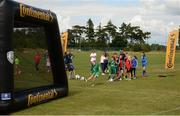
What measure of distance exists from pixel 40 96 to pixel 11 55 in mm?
2382

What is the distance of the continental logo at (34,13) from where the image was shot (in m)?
13.3

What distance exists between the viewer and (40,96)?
14.3m

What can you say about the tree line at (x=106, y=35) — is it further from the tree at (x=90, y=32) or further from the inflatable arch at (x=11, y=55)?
the inflatable arch at (x=11, y=55)

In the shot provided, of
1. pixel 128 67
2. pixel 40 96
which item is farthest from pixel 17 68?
pixel 128 67

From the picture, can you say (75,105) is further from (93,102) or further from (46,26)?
(46,26)

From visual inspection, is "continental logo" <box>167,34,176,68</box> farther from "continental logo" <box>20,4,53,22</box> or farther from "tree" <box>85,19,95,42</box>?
"tree" <box>85,19,95,42</box>

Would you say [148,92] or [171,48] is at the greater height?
[171,48]

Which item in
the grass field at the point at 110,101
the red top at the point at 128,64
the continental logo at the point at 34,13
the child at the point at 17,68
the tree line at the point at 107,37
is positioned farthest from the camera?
the tree line at the point at 107,37

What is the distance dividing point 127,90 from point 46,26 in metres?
5.00

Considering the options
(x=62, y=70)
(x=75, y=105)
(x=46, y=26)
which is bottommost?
(x=75, y=105)

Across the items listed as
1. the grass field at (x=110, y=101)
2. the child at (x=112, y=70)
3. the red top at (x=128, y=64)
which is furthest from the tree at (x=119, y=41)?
the grass field at (x=110, y=101)

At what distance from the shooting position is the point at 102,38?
131125mm

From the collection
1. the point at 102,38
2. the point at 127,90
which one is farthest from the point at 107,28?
the point at 127,90

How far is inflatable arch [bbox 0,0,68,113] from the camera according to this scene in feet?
40.1
